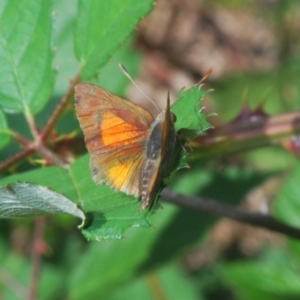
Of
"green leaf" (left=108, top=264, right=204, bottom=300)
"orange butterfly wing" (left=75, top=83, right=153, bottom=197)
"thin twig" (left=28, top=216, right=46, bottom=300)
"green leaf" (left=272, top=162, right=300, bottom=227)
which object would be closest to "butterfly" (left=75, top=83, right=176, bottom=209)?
"orange butterfly wing" (left=75, top=83, right=153, bottom=197)

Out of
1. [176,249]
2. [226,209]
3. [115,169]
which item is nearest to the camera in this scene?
[115,169]

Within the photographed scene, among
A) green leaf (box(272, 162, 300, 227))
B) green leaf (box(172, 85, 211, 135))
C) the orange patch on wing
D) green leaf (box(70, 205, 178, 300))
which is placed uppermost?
green leaf (box(172, 85, 211, 135))

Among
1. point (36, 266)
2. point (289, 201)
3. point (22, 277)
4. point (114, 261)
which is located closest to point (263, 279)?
point (289, 201)

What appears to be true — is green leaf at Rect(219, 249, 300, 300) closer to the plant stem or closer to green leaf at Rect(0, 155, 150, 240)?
the plant stem

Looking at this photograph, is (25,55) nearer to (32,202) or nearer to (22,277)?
(32,202)

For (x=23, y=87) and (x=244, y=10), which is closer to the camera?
(x=23, y=87)

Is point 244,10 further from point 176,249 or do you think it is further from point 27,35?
point 27,35

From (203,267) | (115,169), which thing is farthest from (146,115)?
(203,267)
